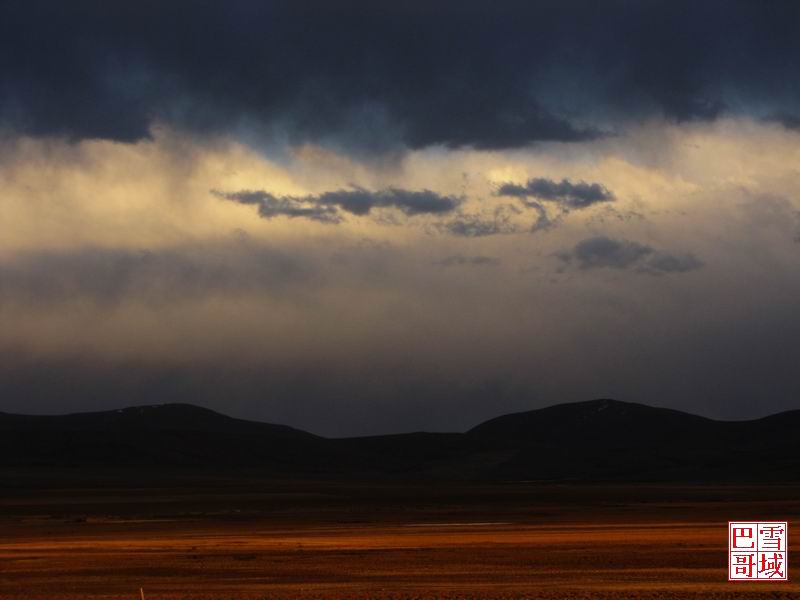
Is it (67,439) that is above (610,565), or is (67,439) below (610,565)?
above

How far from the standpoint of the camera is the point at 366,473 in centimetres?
19212

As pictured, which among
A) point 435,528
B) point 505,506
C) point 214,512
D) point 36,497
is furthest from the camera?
point 36,497

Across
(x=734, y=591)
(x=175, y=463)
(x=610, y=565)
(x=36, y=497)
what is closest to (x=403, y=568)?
(x=610, y=565)

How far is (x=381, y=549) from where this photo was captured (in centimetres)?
4412

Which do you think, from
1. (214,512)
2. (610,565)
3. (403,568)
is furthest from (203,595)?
(214,512)

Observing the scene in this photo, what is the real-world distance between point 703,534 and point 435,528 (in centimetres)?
1230

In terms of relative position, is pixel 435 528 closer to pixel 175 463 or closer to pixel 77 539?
pixel 77 539

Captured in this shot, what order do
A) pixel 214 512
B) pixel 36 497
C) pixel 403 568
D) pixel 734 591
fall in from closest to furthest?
pixel 734 591 < pixel 403 568 < pixel 214 512 < pixel 36 497

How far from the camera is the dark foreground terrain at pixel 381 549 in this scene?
32.4 meters

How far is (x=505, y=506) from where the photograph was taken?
266ft

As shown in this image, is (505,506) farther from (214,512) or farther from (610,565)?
(610,565)

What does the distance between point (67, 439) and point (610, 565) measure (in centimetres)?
16191

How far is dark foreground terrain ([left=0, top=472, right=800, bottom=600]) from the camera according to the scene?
32375 mm

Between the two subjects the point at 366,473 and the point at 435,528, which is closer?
the point at 435,528
